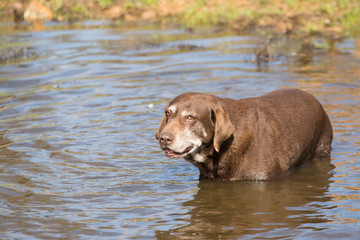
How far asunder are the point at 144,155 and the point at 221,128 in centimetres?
229

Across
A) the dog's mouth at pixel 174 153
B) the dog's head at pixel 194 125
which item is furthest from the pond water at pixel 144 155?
the dog's head at pixel 194 125

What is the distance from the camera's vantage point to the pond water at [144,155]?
6695 millimetres

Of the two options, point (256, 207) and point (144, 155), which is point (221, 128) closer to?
point (256, 207)

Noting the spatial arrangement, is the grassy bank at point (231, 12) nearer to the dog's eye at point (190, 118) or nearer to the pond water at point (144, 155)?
the pond water at point (144, 155)

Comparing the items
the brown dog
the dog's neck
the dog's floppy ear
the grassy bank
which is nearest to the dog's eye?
the brown dog

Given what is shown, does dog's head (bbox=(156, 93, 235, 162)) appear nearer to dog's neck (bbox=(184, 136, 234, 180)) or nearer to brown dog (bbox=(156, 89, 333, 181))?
brown dog (bbox=(156, 89, 333, 181))

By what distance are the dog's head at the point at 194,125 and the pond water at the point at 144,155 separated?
0.72m

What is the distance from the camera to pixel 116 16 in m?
27.7

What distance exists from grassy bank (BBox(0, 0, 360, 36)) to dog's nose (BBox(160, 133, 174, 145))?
1380 cm

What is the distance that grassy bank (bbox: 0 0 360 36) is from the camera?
20984 mm

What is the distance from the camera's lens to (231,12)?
2356 cm

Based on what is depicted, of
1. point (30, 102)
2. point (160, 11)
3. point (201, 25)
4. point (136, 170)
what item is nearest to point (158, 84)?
point (30, 102)

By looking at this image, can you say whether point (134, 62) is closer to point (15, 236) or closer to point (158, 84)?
point (158, 84)

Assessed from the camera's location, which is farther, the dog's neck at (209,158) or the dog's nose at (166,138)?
the dog's neck at (209,158)
